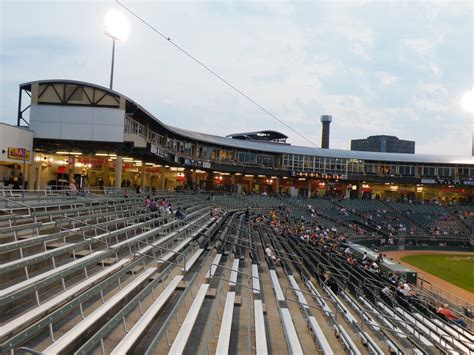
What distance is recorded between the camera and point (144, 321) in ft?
21.0

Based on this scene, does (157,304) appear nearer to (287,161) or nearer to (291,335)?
(291,335)

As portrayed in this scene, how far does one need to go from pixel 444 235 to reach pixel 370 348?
41658 millimetres

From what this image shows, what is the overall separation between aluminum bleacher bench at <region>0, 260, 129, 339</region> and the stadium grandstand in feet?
0.12

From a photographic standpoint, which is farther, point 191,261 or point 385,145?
point 385,145

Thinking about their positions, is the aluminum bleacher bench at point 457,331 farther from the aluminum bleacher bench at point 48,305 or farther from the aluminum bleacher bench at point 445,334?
the aluminum bleacher bench at point 48,305

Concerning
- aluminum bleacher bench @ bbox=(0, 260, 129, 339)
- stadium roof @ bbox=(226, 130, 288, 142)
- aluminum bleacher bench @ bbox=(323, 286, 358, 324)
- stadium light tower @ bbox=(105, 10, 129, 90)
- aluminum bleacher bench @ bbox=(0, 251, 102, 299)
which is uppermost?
stadium light tower @ bbox=(105, 10, 129, 90)

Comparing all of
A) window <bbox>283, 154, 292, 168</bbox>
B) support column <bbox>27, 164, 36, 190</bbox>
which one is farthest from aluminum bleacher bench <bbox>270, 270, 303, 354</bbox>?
window <bbox>283, 154, 292, 168</bbox>

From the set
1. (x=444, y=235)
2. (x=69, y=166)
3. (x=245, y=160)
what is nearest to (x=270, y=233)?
(x=69, y=166)

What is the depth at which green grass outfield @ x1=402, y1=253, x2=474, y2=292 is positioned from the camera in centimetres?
2745

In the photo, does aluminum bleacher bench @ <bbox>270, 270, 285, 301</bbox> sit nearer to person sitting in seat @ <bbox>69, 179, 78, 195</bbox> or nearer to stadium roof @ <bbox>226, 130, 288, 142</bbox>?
person sitting in seat @ <bbox>69, 179, 78, 195</bbox>

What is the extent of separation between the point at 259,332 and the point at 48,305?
337 cm

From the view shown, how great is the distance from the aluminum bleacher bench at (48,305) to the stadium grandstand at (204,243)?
35mm

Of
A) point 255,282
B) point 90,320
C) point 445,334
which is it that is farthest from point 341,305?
point 90,320

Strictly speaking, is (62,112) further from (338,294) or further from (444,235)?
(444,235)
